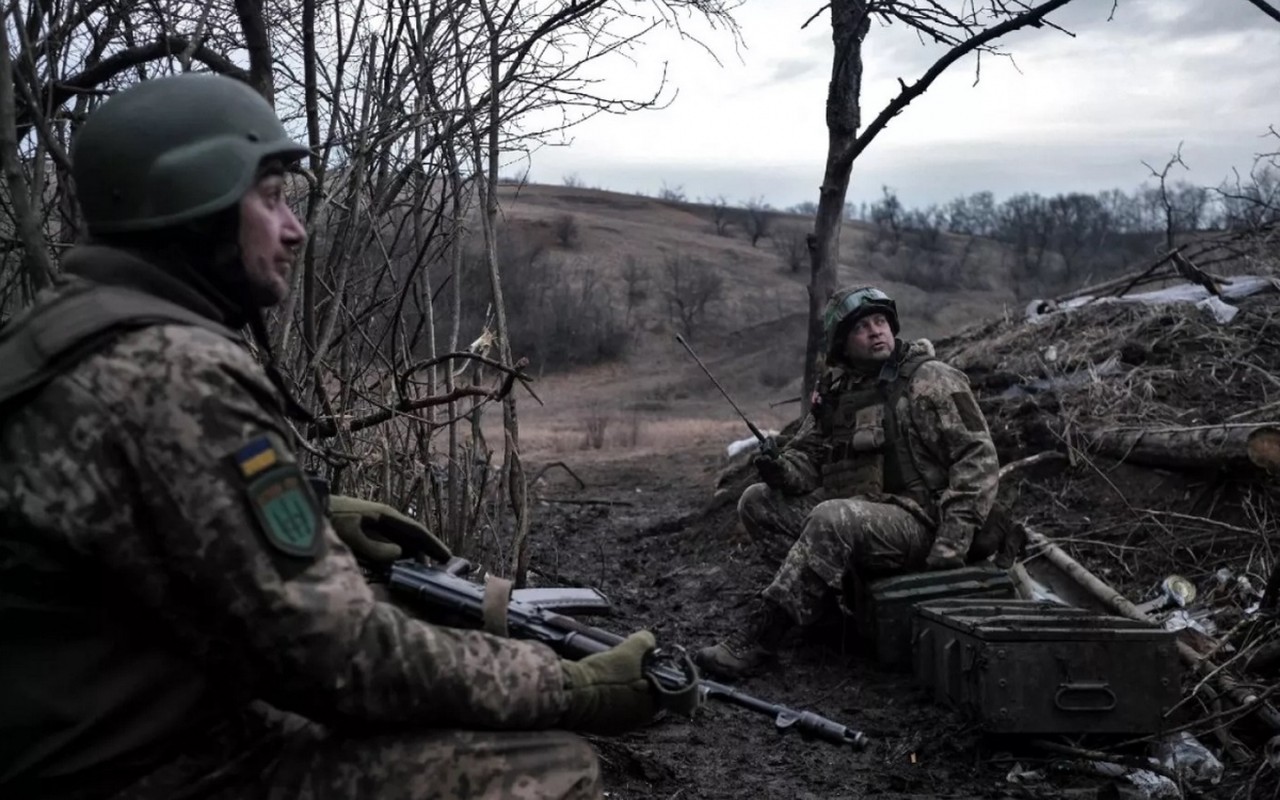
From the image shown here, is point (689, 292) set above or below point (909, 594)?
below

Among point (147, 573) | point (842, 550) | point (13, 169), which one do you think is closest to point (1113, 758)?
point (842, 550)

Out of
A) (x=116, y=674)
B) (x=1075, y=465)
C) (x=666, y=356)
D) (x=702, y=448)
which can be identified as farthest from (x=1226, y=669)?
(x=666, y=356)

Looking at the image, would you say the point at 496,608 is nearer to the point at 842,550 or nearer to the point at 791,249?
the point at 842,550

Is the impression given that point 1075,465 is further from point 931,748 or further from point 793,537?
point 931,748

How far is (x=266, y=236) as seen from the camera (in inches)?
92.4

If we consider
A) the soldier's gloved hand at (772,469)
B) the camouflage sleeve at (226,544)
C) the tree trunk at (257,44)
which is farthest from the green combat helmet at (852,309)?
the camouflage sleeve at (226,544)

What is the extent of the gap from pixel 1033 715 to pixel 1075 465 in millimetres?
3500

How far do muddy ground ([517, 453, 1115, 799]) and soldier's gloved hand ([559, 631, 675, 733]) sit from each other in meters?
2.05

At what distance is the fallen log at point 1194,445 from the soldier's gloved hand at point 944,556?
1.85m

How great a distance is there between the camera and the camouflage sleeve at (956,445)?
6.03 metres

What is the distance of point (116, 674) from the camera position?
204 cm

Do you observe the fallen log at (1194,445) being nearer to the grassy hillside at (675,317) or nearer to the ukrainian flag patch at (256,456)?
the ukrainian flag patch at (256,456)

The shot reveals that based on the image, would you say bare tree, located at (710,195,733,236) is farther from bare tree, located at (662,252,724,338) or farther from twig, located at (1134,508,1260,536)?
twig, located at (1134,508,1260,536)

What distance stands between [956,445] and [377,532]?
12.9 feet
